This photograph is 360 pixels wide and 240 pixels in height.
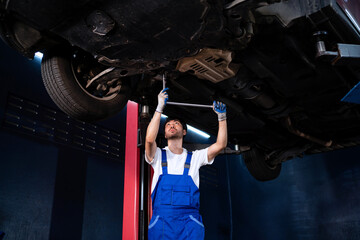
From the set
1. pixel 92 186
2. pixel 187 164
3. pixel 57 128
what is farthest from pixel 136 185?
pixel 57 128

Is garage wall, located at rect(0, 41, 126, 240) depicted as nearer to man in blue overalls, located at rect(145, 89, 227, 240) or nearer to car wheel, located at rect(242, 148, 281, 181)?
man in blue overalls, located at rect(145, 89, 227, 240)

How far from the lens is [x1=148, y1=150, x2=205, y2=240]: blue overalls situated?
182 cm

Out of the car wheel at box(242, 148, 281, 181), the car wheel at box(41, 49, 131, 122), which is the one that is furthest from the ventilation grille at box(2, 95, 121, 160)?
the car wheel at box(242, 148, 281, 181)

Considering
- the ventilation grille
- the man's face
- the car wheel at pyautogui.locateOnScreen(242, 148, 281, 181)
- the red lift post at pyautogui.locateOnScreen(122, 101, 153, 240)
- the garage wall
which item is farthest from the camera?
the car wheel at pyautogui.locateOnScreen(242, 148, 281, 181)

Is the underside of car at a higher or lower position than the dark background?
higher

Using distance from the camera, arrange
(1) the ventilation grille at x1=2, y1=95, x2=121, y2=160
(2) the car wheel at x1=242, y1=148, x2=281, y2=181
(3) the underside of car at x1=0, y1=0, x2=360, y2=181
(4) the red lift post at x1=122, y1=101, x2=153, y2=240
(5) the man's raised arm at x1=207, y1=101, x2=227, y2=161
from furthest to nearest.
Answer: (2) the car wheel at x1=242, y1=148, x2=281, y2=181 → (1) the ventilation grille at x1=2, y1=95, x2=121, y2=160 → (4) the red lift post at x1=122, y1=101, x2=153, y2=240 → (5) the man's raised arm at x1=207, y1=101, x2=227, y2=161 → (3) the underside of car at x1=0, y1=0, x2=360, y2=181

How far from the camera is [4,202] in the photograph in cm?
266

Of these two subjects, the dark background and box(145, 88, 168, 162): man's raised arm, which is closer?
box(145, 88, 168, 162): man's raised arm

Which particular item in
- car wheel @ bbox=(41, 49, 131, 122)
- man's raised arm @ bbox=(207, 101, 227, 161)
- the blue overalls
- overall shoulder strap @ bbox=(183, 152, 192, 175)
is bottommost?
the blue overalls

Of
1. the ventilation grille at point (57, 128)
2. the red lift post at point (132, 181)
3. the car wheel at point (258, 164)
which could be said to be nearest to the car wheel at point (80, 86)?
the red lift post at point (132, 181)

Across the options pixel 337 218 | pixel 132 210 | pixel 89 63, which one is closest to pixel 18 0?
pixel 89 63

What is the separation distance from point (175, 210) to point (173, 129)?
0.60 meters

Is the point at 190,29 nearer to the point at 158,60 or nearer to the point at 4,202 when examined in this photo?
the point at 158,60

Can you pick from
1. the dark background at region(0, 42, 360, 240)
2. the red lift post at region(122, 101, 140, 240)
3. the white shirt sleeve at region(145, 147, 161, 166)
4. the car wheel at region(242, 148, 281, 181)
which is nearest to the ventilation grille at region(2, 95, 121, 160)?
the dark background at region(0, 42, 360, 240)
